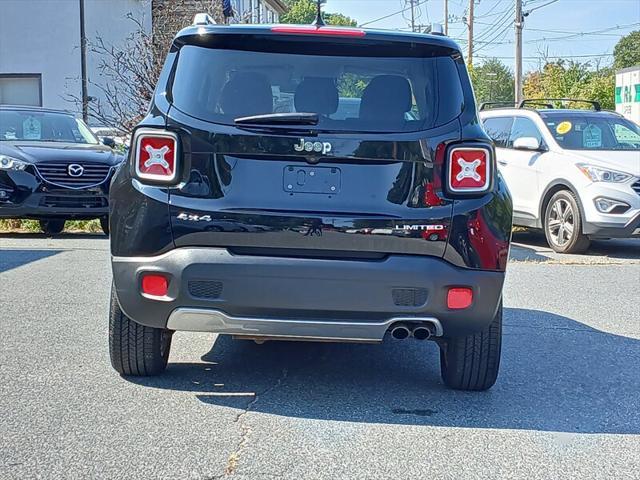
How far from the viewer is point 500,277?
416cm

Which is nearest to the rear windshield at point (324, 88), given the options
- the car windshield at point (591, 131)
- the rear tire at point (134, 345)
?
the rear tire at point (134, 345)

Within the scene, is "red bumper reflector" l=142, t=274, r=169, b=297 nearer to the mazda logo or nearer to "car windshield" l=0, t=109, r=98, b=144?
the mazda logo

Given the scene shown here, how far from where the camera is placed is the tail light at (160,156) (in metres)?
4.04

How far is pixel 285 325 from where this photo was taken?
409 centimetres

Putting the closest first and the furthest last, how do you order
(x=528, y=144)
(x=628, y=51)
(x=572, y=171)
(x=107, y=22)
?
(x=572, y=171)
(x=528, y=144)
(x=107, y=22)
(x=628, y=51)

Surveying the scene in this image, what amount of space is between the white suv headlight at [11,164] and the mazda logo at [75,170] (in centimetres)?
52

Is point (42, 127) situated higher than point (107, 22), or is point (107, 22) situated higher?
point (107, 22)

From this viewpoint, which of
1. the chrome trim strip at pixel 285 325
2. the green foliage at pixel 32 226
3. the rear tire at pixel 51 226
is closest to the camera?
the chrome trim strip at pixel 285 325

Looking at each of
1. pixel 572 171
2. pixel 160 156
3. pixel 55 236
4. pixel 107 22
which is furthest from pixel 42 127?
pixel 107 22

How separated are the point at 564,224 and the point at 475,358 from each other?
6.53m

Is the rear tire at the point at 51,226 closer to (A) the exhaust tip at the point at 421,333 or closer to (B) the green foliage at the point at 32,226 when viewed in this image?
(B) the green foliage at the point at 32,226

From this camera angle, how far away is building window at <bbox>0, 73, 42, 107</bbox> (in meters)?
28.0

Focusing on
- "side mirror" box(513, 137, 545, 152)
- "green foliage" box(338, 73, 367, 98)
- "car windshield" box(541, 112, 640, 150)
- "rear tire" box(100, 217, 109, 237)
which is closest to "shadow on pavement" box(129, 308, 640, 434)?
"green foliage" box(338, 73, 367, 98)

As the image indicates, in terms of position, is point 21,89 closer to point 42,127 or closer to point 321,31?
point 42,127
